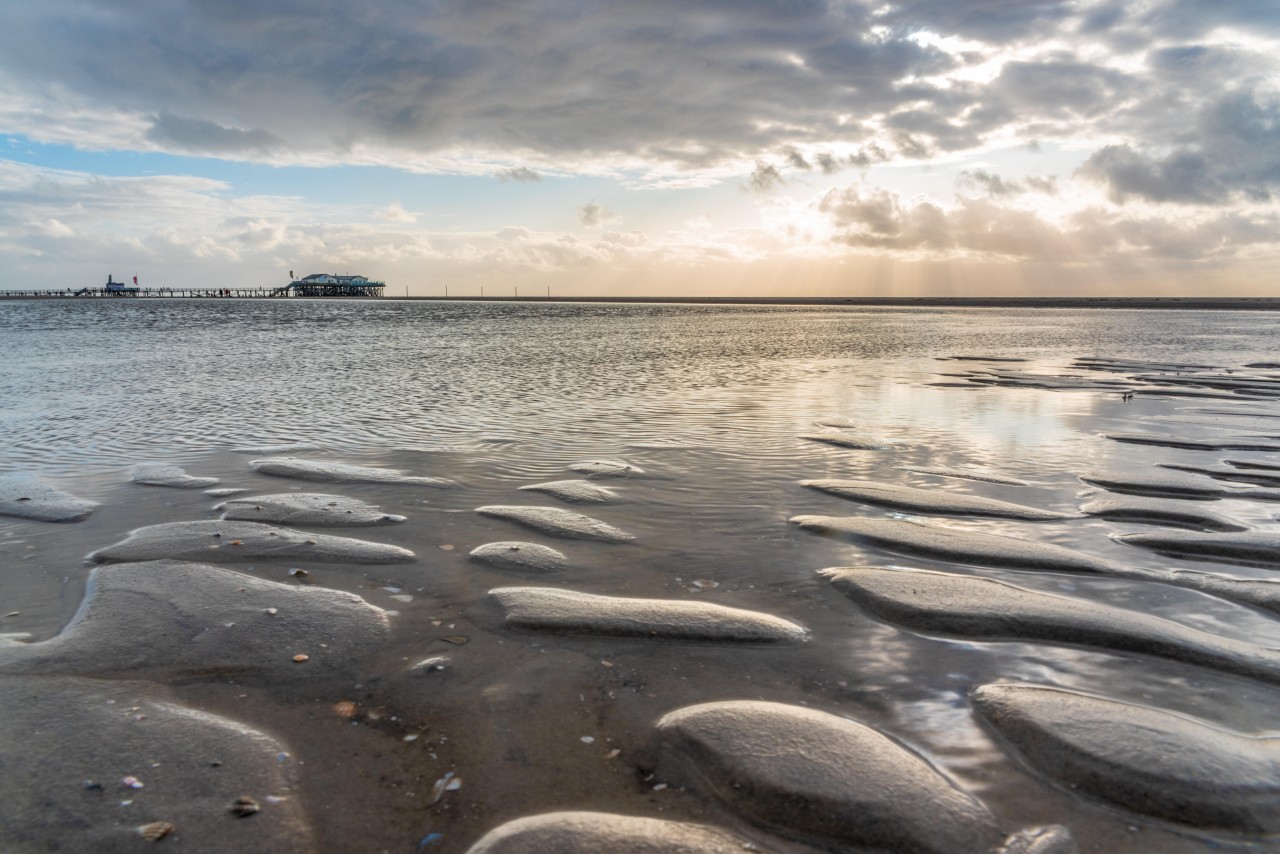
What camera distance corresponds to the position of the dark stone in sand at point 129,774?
3555 mm

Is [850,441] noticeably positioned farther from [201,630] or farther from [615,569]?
[201,630]

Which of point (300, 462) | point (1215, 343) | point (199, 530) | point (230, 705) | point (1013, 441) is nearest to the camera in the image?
point (230, 705)

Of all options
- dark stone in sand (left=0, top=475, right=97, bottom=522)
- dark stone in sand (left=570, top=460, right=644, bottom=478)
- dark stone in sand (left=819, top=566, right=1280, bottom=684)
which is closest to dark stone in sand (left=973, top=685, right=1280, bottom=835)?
dark stone in sand (left=819, top=566, right=1280, bottom=684)

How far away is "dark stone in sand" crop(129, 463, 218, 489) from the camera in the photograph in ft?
34.4

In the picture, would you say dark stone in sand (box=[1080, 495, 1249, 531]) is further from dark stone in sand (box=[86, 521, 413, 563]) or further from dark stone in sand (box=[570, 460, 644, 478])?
dark stone in sand (box=[86, 521, 413, 563])

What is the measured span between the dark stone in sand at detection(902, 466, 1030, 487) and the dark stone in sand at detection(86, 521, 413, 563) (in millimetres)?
7897

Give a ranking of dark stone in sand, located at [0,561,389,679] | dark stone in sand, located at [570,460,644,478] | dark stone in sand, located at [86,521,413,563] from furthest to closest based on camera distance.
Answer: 1. dark stone in sand, located at [570,460,644,478]
2. dark stone in sand, located at [86,521,413,563]
3. dark stone in sand, located at [0,561,389,679]

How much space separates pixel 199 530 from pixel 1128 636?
8.88m

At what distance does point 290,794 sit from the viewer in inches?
153

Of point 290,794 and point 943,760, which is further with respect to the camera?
point 943,760

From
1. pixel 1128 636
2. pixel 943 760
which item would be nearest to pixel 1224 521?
pixel 1128 636

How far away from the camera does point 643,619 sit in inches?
238

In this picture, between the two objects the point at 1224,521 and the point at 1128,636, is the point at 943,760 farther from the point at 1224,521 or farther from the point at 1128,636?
the point at 1224,521

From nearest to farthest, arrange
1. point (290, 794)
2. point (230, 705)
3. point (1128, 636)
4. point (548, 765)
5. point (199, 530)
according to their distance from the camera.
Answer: point (290, 794) < point (548, 765) < point (230, 705) < point (1128, 636) < point (199, 530)
